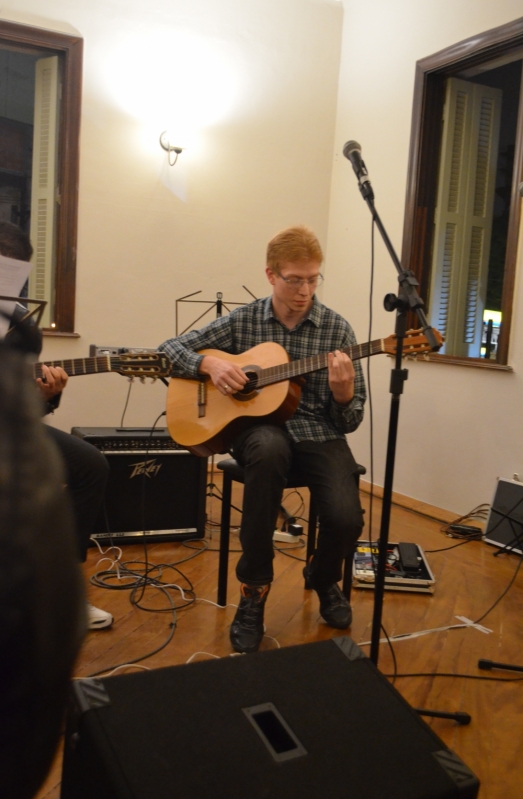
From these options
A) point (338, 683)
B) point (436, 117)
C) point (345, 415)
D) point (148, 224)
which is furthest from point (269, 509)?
point (436, 117)

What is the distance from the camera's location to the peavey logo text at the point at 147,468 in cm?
290

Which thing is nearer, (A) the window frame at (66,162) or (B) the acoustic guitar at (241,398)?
(B) the acoustic guitar at (241,398)

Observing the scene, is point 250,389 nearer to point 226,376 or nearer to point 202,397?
point 226,376

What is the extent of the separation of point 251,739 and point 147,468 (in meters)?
1.97

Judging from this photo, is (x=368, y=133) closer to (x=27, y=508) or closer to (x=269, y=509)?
(x=269, y=509)

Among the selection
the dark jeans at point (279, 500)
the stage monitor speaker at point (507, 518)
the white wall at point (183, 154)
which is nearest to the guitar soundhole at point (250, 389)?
the dark jeans at point (279, 500)

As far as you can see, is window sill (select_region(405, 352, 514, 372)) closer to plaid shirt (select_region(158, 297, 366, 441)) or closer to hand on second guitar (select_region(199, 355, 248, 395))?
plaid shirt (select_region(158, 297, 366, 441))

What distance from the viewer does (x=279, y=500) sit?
6.91 ft

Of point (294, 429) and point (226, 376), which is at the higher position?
point (226, 376)

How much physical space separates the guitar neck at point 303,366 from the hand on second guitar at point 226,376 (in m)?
0.07

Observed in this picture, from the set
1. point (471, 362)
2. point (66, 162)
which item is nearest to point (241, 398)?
point (471, 362)

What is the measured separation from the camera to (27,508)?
1.31ft

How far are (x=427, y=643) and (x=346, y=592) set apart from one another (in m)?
0.33

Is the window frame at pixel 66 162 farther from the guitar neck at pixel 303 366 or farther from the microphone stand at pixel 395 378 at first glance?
the microphone stand at pixel 395 378
